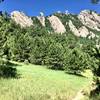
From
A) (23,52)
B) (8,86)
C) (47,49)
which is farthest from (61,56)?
(8,86)

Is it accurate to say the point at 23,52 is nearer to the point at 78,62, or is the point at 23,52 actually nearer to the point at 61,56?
the point at 61,56

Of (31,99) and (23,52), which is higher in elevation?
(23,52)

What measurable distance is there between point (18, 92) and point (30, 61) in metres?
56.9

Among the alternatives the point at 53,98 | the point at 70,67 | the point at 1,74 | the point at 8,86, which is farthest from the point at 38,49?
the point at 53,98

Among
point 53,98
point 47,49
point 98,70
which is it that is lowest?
point 53,98

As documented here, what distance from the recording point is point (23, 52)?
88125mm

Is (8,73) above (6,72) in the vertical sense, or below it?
below

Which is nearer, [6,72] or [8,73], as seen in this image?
[8,73]

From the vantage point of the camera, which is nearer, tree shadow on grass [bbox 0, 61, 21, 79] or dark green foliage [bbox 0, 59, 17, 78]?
tree shadow on grass [bbox 0, 61, 21, 79]

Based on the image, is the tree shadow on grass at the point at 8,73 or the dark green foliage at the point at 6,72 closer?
the tree shadow on grass at the point at 8,73

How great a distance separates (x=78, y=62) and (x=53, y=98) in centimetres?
4074

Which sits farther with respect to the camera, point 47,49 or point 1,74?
point 47,49

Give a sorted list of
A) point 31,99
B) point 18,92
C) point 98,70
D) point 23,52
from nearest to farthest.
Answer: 1. point 98,70
2. point 31,99
3. point 18,92
4. point 23,52

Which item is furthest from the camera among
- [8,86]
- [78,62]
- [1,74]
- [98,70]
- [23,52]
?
[23,52]
